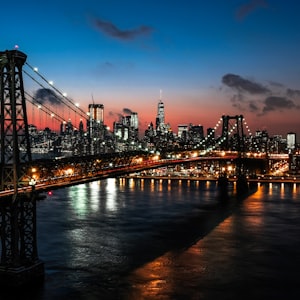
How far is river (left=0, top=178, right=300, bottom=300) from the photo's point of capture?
22.2m

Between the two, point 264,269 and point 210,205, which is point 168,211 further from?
point 264,269

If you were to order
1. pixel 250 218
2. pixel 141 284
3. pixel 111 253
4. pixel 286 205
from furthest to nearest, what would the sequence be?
pixel 286 205
pixel 250 218
pixel 111 253
pixel 141 284

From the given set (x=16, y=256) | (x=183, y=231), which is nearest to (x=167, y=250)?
(x=183, y=231)

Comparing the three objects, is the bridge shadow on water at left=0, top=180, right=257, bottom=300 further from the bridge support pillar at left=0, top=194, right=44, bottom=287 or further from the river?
the bridge support pillar at left=0, top=194, right=44, bottom=287

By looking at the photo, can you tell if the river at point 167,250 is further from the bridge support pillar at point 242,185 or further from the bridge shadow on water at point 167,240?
the bridge support pillar at point 242,185

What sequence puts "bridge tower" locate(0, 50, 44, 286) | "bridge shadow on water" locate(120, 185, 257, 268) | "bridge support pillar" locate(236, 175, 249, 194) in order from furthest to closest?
"bridge support pillar" locate(236, 175, 249, 194) → "bridge shadow on water" locate(120, 185, 257, 268) → "bridge tower" locate(0, 50, 44, 286)

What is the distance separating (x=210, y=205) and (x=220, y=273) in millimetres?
30323

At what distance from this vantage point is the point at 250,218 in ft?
147

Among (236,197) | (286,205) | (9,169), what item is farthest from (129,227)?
(236,197)

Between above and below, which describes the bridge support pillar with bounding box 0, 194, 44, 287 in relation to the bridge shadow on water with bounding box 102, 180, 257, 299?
above

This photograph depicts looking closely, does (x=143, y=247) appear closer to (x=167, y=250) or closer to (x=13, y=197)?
(x=167, y=250)

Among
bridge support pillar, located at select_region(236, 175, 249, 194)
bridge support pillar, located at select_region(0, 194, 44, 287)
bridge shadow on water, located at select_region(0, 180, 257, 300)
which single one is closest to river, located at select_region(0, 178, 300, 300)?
bridge shadow on water, located at select_region(0, 180, 257, 300)

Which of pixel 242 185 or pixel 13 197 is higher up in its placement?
pixel 13 197

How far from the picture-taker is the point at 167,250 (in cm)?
2984
